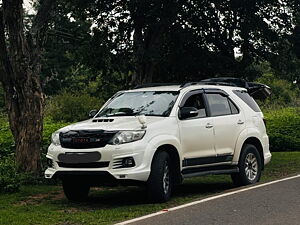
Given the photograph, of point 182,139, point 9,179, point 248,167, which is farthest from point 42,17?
point 248,167

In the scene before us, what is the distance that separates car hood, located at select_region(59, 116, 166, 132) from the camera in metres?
9.59

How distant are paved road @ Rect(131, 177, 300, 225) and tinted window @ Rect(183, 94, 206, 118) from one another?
5.33 ft

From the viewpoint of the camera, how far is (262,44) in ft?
66.1

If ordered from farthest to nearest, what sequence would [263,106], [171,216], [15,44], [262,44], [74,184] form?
[263,106] → [262,44] → [15,44] → [74,184] → [171,216]

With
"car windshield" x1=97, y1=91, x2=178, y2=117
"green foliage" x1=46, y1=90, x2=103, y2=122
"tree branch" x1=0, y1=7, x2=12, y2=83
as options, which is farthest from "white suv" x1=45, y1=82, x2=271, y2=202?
"green foliage" x1=46, y1=90, x2=103, y2=122

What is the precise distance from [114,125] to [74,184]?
4.67 ft

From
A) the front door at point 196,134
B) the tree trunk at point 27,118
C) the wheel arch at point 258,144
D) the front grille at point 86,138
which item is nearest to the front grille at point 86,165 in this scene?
the front grille at point 86,138

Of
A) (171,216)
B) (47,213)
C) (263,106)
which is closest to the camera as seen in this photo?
(171,216)

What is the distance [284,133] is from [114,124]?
48.8 feet

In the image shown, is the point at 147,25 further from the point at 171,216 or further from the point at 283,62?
the point at 171,216

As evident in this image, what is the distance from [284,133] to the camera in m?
23.5

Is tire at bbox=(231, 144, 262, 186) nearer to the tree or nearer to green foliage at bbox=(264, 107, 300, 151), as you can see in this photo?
the tree

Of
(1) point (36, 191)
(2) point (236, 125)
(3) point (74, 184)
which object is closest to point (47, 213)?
(3) point (74, 184)

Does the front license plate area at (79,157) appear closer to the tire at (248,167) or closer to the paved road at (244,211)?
the paved road at (244,211)
